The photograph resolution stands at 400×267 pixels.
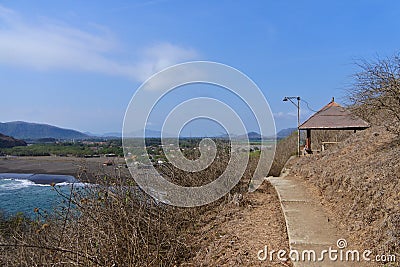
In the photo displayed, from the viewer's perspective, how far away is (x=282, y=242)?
442 cm

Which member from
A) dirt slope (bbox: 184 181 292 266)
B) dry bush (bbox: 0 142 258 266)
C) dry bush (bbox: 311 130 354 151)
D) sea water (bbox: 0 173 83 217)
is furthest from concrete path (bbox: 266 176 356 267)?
dry bush (bbox: 311 130 354 151)

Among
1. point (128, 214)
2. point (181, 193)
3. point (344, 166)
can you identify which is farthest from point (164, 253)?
point (344, 166)

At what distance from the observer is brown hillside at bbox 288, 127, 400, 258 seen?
3.89 metres

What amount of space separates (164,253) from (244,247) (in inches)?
42.1

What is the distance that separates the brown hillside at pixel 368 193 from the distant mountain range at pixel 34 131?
99.1 meters

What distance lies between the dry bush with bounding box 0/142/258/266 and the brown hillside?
91.0 inches

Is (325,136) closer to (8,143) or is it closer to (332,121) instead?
(332,121)

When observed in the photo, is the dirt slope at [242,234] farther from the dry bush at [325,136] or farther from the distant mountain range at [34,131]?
the distant mountain range at [34,131]

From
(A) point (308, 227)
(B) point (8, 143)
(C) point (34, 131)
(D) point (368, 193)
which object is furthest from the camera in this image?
(C) point (34, 131)

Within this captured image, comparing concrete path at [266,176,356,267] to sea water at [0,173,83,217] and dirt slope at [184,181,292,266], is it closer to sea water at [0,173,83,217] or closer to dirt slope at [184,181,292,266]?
dirt slope at [184,181,292,266]

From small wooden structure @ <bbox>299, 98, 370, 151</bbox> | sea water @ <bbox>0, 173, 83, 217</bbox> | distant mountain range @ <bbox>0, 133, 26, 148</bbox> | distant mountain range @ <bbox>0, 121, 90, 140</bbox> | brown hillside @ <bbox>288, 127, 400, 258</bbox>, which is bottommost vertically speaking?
sea water @ <bbox>0, 173, 83, 217</bbox>

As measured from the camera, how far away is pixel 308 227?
4680mm

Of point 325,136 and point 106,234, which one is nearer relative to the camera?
point 106,234

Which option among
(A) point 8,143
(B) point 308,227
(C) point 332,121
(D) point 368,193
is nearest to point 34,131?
(A) point 8,143
